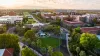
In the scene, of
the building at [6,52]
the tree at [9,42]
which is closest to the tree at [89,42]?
the tree at [9,42]

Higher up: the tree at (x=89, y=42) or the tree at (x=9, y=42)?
the tree at (x=9, y=42)

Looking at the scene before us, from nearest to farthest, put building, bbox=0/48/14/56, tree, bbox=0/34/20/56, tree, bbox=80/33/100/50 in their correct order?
building, bbox=0/48/14/56 → tree, bbox=0/34/20/56 → tree, bbox=80/33/100/50

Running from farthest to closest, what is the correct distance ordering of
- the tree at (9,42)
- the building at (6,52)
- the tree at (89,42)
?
the tree at (89,42)
the tree at (9,42)
the building at (6,52)

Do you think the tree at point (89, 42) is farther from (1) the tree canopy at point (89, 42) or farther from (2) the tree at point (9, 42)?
(2) the tree at point (9, 42)

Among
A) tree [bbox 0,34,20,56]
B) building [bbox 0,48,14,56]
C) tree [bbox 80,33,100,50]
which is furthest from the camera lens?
tree [bbox 80,33,100,50]

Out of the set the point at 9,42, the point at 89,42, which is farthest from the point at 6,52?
the point at 89,42

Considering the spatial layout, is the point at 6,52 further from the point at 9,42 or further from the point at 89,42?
the point at 89,42

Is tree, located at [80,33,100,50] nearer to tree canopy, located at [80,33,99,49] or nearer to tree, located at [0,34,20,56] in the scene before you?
tree canopy, located at [80,33,99,49]

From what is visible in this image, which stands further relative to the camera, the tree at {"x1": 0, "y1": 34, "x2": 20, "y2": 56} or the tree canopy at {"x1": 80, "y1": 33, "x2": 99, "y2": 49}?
the tree canopy at {"x1": 80, "y1": 33, "x2": 99, "y2": 49}

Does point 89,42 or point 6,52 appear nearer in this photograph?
point 6,52

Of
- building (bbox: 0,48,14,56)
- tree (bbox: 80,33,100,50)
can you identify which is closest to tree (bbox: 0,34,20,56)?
building (bbox: 0,48,14,56)

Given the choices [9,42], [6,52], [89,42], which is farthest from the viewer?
[89,42]
